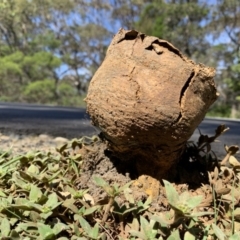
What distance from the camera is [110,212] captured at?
2.92 ft

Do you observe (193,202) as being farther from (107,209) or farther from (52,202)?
(52,202)

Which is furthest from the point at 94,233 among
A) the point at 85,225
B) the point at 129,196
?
the point at 129,196

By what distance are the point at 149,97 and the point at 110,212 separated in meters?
0.27

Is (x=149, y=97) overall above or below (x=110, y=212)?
above

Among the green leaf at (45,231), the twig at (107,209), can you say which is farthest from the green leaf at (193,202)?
the green leaf at (45,231)

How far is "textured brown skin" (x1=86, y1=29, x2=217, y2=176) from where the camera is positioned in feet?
3.01

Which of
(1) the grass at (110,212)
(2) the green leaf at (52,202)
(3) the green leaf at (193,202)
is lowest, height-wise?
(1) the grass at (110,212)

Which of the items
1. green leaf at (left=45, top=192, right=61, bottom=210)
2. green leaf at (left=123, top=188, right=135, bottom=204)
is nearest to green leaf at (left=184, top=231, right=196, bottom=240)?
green leaf at (left=123, top=188, right=135, bottom=204)

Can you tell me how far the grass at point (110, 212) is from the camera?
2.57 feet

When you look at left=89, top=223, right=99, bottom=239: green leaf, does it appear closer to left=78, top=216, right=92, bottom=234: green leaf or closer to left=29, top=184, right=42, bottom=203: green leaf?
left=78, top=216, right=92, bottom=234: green leaf

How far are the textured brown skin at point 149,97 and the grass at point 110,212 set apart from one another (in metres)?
0.12

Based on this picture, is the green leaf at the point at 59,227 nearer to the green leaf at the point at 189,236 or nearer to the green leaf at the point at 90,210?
the green leaf at the point at 90,210

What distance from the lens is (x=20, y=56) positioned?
2309cm

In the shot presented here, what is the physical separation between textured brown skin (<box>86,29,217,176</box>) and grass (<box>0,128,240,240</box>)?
0.12 m
